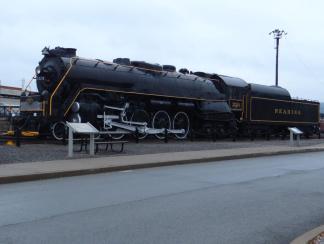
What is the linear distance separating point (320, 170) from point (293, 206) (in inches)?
280

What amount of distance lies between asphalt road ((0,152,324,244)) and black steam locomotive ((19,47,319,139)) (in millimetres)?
8822

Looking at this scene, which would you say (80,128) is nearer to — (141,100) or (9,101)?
(141,100)

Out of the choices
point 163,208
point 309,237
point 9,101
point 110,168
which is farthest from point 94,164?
point 9,101

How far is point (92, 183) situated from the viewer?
40.6 feet

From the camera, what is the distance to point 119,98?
25.6 meters

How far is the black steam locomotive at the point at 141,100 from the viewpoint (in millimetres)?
23312

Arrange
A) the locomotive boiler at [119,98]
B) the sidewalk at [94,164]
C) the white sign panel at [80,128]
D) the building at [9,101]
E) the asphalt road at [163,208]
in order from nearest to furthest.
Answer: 1. the asphalt road at [163,208]
2. the sidewalk at [94,164]
3. the white sign panel at [80,128]
4. the locomotive boiler at [119,98]
5. the building at [9,101]

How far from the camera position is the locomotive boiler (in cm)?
2323

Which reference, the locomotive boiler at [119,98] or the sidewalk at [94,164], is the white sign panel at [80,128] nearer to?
the sidewalk at [94,164]

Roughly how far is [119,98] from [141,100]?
174cm

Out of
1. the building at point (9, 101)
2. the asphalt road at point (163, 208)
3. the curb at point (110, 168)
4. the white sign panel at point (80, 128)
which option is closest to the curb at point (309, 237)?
the asphalt road at point (163, 208)

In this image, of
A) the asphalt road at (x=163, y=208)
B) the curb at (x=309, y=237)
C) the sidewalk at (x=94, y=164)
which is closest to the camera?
the curb at (x=309, y=237)

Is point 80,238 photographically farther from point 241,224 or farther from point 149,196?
point 149,196

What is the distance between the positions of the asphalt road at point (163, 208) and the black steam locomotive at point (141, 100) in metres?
8.82
